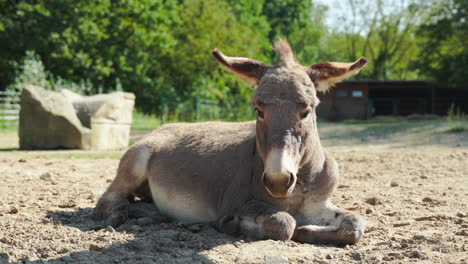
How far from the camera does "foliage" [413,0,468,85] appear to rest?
31523 millimetres

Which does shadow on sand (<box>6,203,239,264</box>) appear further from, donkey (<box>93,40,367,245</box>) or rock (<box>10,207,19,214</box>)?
rock (<box>10,207,19,214</box>)

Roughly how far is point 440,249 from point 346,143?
1332 cm

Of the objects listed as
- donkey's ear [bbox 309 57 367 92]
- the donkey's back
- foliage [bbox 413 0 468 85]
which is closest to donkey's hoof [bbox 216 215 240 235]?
the donkey's back

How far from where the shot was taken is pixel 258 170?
4.52 m

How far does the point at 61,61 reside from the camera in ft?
91.9

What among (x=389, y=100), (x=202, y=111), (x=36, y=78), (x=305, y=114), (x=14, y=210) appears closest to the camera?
(x=305, y=114)

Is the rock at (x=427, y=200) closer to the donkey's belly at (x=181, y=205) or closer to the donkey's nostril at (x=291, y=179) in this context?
the donkey's belly at (x=181, y=205)

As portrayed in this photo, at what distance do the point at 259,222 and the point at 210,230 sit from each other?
0.57 metres

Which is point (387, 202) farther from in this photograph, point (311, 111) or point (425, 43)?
point (425, 43)

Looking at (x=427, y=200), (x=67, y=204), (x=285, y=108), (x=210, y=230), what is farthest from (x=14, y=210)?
(x=427, y=200)

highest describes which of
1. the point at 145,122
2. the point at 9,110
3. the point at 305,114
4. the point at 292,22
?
the point at 292,22

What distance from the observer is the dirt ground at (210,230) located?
3.65 m

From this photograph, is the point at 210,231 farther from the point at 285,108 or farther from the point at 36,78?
the point at 36,78

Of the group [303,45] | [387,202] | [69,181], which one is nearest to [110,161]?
[69,181]
